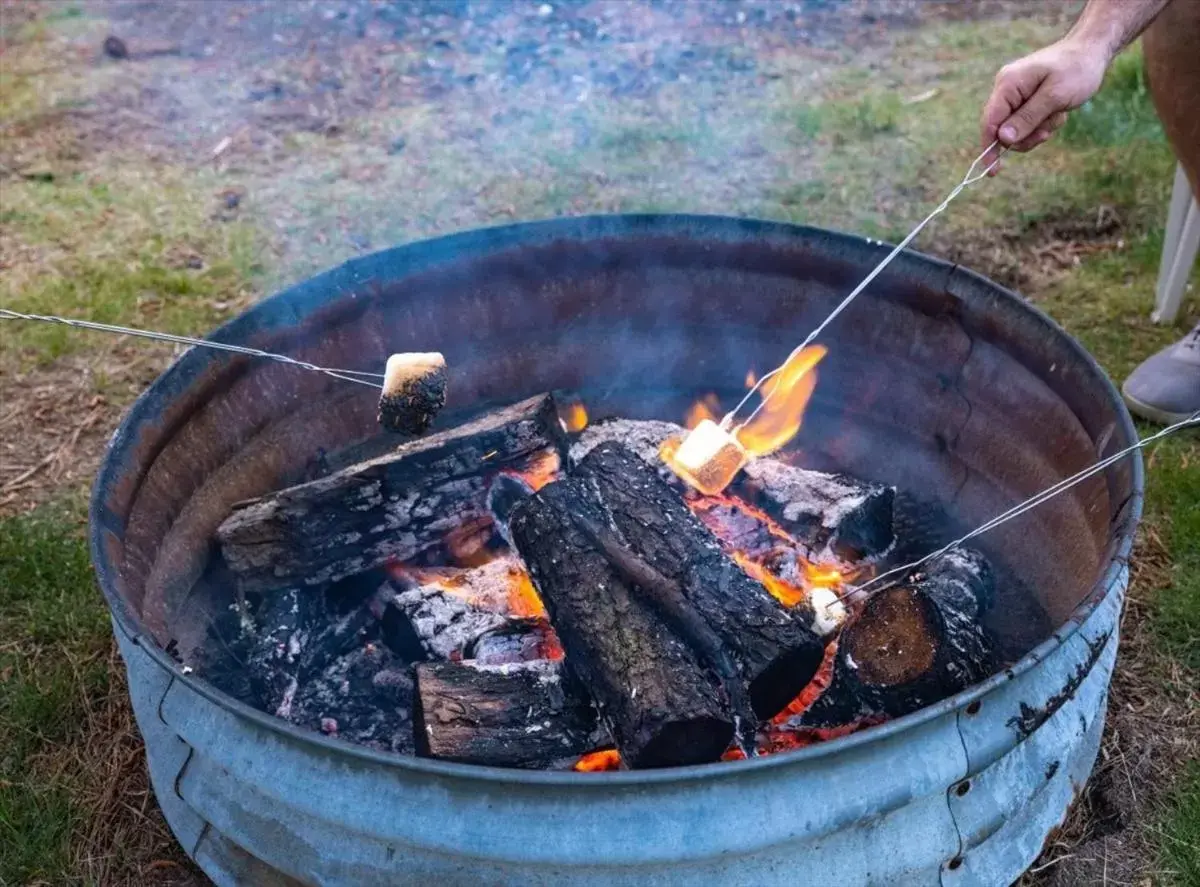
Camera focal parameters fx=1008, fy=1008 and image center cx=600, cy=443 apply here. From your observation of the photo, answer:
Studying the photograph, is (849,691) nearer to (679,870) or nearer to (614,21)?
(679,870)

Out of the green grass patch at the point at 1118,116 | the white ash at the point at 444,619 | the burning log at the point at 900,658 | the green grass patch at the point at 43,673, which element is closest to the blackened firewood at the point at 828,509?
the burning log at the point at 900,658

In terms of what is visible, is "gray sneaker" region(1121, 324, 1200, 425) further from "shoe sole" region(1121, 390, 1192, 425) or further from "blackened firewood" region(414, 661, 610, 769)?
"blackened firewood" region(414, 661, 610, 769)

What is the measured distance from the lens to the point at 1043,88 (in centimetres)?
217

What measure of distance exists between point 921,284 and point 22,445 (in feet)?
9.48

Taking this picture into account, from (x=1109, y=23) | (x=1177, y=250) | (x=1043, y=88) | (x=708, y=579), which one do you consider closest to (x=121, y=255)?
(x=708, y=579)

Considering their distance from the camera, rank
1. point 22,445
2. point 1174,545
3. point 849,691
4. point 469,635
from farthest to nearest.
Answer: point 22,445, point 1174,545, point 469,635, point 849,691

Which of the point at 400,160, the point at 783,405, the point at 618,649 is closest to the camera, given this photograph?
the point at 618,649

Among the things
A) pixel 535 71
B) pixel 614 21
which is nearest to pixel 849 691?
pixel 535 71

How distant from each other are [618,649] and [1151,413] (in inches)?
93.7

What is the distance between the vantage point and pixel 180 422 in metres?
2.25

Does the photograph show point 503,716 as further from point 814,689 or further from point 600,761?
point 814,689

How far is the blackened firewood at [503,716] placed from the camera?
6.00 ft

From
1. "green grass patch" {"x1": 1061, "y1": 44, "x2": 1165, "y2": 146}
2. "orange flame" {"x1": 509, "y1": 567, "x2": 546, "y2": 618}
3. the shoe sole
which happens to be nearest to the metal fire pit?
"orange flame" {"x1": 509, "y1": 567, "x2": 546, "y2": 618}

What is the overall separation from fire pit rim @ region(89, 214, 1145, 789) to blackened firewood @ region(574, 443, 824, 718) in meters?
0.25
